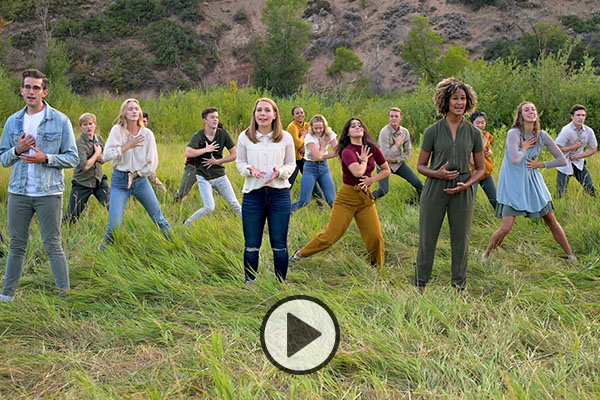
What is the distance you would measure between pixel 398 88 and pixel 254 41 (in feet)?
46.7

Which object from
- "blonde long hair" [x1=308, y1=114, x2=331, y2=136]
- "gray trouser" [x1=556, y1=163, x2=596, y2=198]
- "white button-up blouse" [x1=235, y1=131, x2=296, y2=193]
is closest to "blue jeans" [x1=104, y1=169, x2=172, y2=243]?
"white button-up blouse" [x1=235, y1=131, x2=296, y2=193]

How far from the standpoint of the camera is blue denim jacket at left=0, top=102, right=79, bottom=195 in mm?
4770

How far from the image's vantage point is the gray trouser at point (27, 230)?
4.83 metres

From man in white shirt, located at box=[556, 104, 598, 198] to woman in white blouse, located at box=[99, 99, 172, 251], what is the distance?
584 centimetres

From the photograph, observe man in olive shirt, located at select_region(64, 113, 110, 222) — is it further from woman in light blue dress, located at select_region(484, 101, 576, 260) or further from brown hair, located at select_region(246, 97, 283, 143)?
woman in light blue dress, located at select_region(484, 101, 576, 260)

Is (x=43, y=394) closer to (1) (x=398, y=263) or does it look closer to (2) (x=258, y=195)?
(2) (x=258, y=195)

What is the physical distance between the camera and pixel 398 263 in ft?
20.1

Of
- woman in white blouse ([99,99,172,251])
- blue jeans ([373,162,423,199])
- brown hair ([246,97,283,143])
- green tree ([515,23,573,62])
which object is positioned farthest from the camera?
green tree ([515,23,573,62])

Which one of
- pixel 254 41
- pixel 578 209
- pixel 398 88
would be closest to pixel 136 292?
pixel 578 209

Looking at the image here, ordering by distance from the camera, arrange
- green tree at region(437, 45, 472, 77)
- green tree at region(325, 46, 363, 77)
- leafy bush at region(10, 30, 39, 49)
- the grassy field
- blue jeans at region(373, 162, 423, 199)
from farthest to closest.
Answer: leafy bush at region(10, 30, 39, 49) → green tree at region(325, 46, 363, 77) → green tree at region(437, 45, 472, 77) → blue jeans at region(373, 162, 423, 199) → the grassy field

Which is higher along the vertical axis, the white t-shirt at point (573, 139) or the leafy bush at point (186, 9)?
the leafy bush at point (186, 9)

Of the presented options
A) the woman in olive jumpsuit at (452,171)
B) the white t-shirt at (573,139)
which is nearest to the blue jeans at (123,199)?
the woman in olive jumpsuit at (452,171)

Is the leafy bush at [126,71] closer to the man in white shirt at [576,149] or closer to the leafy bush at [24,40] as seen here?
the leafy bush at [24,40]

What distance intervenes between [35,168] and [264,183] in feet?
6.52
